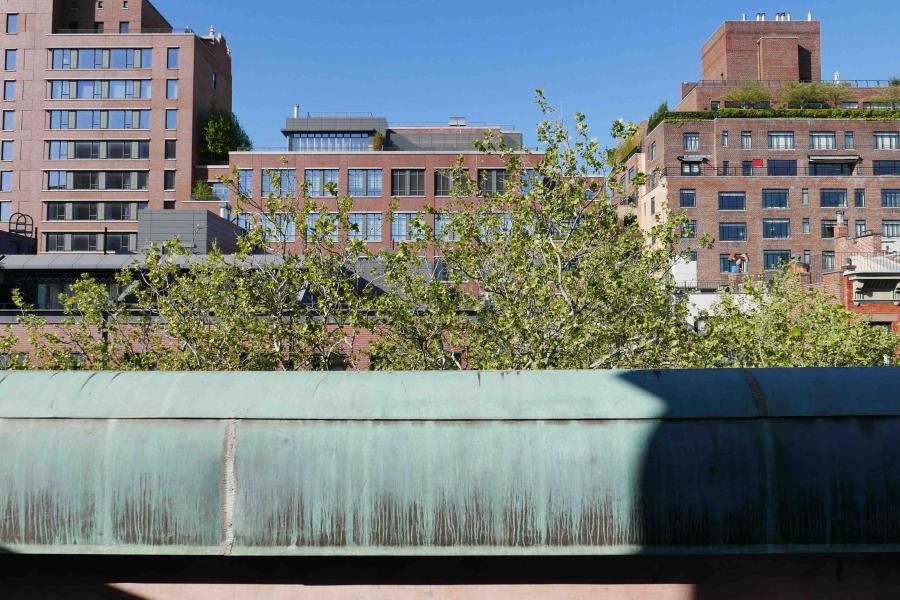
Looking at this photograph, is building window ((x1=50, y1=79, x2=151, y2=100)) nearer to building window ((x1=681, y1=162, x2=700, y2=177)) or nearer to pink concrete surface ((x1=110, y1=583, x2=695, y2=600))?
building window ((x1=681, y1=162, x2=700, y2=177))

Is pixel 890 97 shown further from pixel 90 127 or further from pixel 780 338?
pixel 90 127

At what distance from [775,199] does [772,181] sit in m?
1.99

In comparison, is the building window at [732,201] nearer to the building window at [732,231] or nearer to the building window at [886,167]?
the building window at [732,231]

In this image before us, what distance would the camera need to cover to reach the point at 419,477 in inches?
135

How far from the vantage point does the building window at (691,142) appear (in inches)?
2995

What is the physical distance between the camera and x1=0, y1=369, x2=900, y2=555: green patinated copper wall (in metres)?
3.39

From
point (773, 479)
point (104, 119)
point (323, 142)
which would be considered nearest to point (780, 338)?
point (773, 479)

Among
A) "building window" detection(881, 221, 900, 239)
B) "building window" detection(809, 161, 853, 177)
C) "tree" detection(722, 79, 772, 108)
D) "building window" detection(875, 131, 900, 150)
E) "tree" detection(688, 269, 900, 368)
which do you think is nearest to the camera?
"tree" detection(688, 269, 900, 368)

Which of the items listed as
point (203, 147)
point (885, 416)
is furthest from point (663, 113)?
point (885, 416)

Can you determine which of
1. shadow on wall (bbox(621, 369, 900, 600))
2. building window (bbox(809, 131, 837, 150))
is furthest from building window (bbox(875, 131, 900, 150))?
shadow on wall (bbox(621, 369, 900, 600))

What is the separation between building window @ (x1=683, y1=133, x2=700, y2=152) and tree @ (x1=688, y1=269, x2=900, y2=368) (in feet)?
182

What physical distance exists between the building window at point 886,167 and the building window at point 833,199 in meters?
4.81

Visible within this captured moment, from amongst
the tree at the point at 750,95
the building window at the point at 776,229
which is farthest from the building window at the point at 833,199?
the tree at the point at 750,95

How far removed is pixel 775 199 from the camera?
7281 cm
